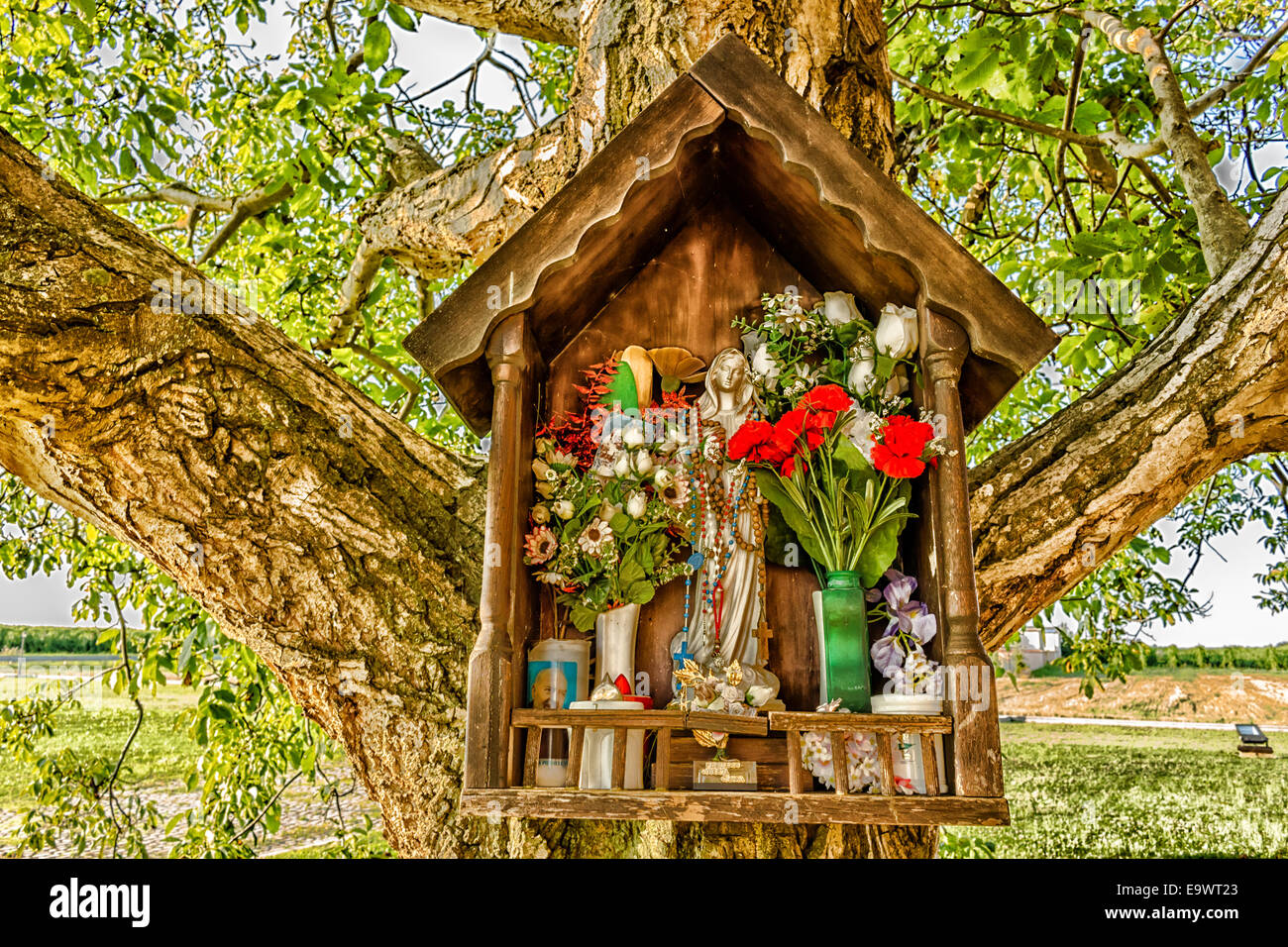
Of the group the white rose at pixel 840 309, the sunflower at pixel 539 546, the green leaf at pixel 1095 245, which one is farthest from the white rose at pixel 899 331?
the green leaf at pixel 1095 245

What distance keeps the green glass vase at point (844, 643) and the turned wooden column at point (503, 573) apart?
0.71m

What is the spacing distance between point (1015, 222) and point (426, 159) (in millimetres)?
3607

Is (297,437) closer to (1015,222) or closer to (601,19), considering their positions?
(601,19)

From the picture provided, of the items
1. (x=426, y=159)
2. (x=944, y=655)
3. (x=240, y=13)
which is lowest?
(x=944, y=655)

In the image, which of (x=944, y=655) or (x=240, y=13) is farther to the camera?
(x=240, y=13)

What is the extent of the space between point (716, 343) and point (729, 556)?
646 millimetres

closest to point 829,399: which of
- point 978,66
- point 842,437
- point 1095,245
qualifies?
point 842,437

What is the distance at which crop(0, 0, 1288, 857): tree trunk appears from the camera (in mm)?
2232

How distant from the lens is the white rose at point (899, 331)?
2.35m

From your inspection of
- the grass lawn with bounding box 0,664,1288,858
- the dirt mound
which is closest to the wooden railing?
the grass lawn with bounding box 0,664,1288,858

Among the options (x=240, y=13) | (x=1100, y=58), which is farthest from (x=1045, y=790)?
(x=240, y=13)

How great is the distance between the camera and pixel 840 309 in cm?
254

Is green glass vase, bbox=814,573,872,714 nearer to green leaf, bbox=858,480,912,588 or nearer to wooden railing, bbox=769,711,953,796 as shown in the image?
green leaf, bbox=858,480,912,588

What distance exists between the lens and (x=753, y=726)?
79.8 inches
